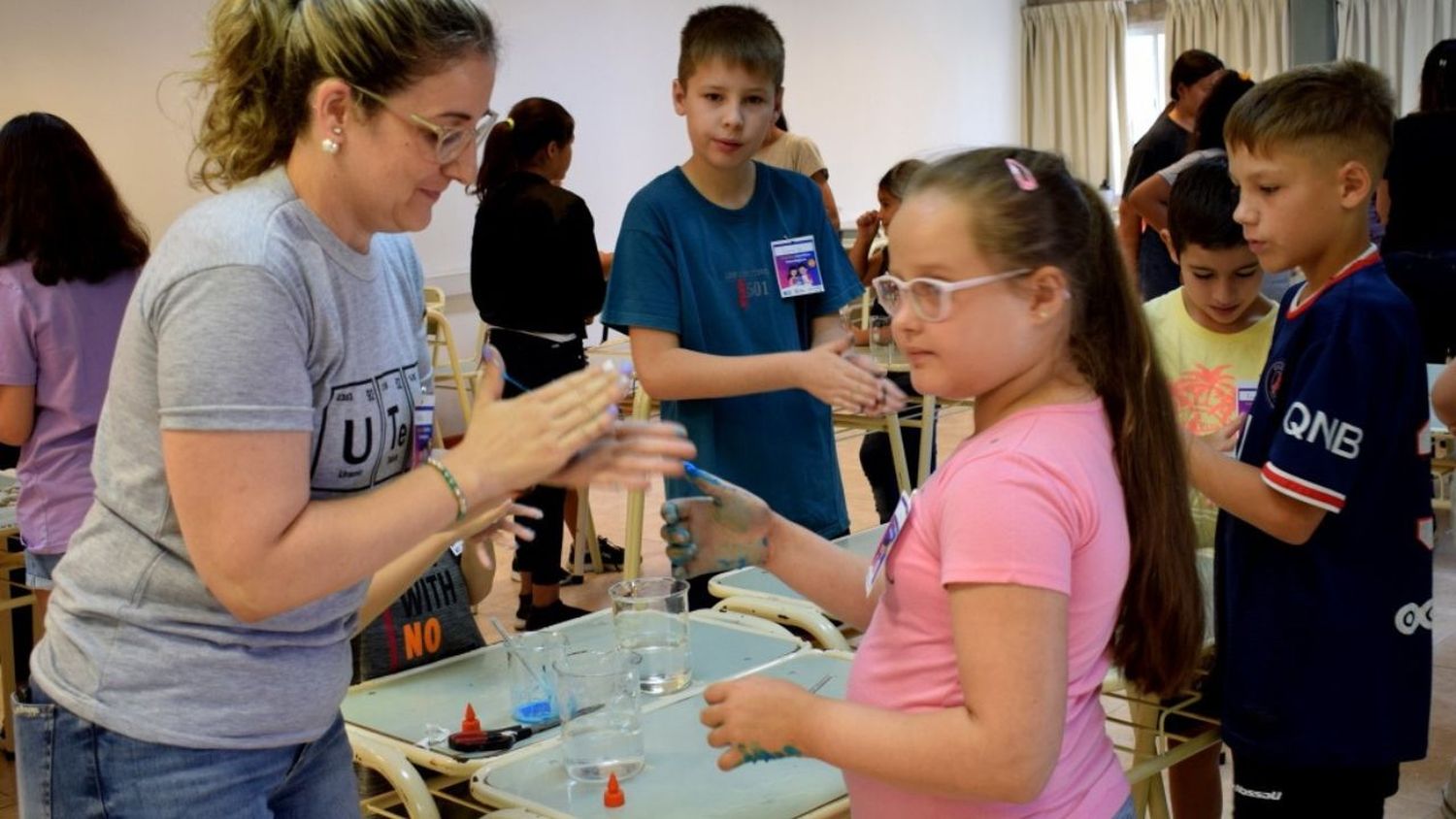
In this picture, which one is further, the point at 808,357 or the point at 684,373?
the point at 684,373

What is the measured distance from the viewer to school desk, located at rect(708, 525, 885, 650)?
93.4 inches

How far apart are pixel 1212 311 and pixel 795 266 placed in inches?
27.7

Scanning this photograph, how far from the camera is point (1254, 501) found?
1.79 metres

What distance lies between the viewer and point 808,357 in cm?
213

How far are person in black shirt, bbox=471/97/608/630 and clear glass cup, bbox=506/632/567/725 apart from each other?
2421mm

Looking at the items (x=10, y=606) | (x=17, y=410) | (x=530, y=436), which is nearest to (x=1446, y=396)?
(x=530, y=436)

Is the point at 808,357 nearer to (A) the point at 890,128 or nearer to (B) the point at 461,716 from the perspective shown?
(B) the point at 461,716

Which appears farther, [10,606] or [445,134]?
[10,606]

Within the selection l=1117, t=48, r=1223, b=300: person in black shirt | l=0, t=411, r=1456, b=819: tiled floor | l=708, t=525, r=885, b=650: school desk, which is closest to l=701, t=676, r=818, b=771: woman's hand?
l=0, t=411, r=1456, b=819: tiled floor

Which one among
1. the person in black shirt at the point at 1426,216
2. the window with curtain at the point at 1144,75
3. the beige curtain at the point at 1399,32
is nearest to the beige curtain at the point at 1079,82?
the window with curtain at the point at 1144,75

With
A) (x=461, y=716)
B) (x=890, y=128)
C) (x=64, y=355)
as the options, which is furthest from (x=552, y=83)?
(x=461, y=716)

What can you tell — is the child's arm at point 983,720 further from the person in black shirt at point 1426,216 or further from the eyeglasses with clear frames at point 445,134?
the person in black shirt at point 1426,216

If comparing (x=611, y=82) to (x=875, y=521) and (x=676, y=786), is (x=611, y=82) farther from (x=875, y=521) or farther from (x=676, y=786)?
(x=676, y=786)

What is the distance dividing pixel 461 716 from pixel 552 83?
21.0ft
